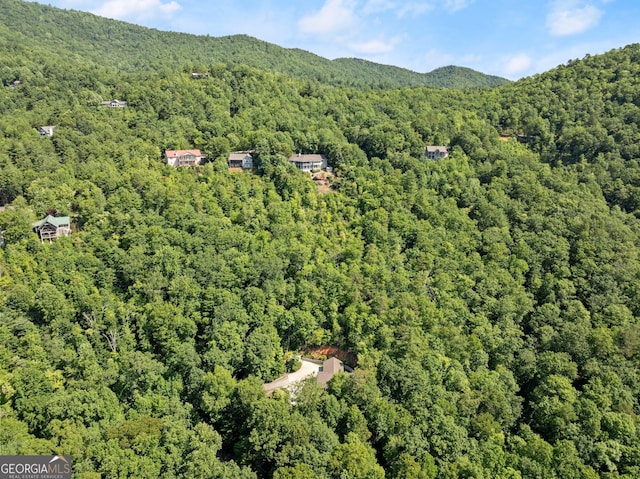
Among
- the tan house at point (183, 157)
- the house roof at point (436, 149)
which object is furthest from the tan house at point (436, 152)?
the tan house at point (183, 157)

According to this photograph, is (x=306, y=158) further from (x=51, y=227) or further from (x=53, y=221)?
(x=51, y=227)

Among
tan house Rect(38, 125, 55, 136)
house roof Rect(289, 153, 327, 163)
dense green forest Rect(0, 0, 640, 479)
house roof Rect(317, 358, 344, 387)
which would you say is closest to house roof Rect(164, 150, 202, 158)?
dense green forest Rect(0, 0, 640, 479)

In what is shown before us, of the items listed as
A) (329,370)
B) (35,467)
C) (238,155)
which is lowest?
Answer: (35,467)

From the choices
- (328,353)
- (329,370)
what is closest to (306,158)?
(328,353)

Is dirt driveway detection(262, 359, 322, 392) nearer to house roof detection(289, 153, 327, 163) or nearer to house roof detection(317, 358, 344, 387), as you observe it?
house roof detection(317, 358, 344, 387)

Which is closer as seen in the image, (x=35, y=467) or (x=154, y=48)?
(x=35, y=467)

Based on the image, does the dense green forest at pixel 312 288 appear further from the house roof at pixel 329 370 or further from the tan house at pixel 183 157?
the house roof at pixel 329 370
